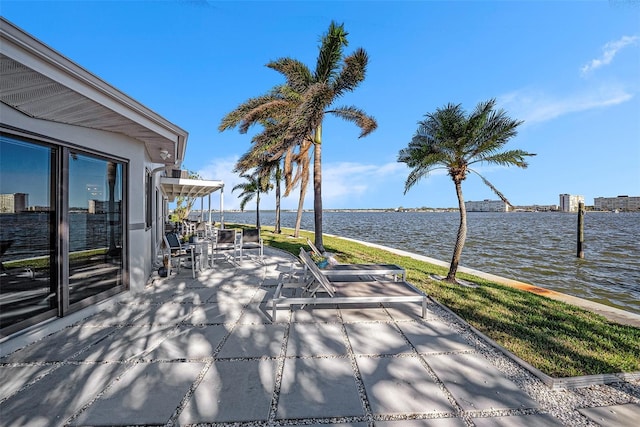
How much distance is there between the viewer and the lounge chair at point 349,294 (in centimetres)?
399

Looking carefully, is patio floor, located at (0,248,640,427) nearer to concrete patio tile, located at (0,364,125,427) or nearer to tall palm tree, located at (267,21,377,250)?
concrete patio tile, located at (0,364,125,427)

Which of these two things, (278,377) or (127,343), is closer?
(278,377)

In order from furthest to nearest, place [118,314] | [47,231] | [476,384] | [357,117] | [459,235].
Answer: [357,117] → [459,235] → [118,314] → [47,231] → [476,384]

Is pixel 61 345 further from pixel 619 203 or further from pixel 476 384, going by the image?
pixel 619 203

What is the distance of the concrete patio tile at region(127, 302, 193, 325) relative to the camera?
390 cm

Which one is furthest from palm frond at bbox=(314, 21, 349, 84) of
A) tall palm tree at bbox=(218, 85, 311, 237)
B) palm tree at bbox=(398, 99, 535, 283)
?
palm tree at bbox=(398, 99, 535, 283)

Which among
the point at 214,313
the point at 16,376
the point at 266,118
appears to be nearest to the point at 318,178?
the point at 266,118

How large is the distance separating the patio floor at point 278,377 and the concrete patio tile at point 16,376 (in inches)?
0.4

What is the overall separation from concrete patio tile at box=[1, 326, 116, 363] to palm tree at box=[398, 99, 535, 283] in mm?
7082

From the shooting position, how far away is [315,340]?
3334mm

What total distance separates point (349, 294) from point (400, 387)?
180cm

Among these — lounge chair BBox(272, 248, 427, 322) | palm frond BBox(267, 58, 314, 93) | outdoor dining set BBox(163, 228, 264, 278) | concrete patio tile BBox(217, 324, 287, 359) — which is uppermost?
palm frond BBox(267, 58, 314, 93)

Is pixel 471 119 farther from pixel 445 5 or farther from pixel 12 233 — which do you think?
pixel 12 233

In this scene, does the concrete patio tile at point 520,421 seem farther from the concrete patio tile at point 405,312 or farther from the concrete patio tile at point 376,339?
the concrete patio tile at point 405,312
